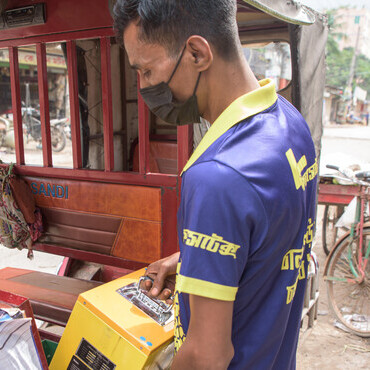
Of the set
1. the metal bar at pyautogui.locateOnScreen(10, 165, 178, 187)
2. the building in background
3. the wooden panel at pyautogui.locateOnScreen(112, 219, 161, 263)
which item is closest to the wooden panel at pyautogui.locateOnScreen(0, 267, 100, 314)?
the wooden panel at pyautogui.locateOnScreen(112, 219, 161, 263)

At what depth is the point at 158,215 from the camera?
2.19m

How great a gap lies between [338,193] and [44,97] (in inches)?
120

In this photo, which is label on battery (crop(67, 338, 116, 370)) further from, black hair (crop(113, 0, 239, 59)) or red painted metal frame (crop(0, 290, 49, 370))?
black hair (crop(113, 0, 239, 59))

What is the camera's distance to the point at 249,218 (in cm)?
73

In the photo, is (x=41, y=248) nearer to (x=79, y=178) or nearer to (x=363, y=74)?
(x=79, y=178)

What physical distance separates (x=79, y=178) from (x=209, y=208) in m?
1.85

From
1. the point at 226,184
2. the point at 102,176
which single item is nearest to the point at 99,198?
the point at 102,176

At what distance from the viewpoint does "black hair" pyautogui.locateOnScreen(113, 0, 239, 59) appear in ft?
2.72

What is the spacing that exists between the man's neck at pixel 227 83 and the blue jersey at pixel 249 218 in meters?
0.04

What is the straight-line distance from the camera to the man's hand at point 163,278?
1.35m

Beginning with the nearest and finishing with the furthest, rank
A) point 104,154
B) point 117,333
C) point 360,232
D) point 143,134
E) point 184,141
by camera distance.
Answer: point 117,333 → point 184,141 → point 143,134 → point 104,154 → point 360,232

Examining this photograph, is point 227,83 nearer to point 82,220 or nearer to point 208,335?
point 208,335

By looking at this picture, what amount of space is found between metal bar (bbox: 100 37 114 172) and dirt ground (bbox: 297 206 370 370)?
2.06 meters

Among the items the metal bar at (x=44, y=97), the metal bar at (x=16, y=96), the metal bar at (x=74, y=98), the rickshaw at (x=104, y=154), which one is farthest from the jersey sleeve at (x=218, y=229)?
the metal bar at (x=16, y=96)
